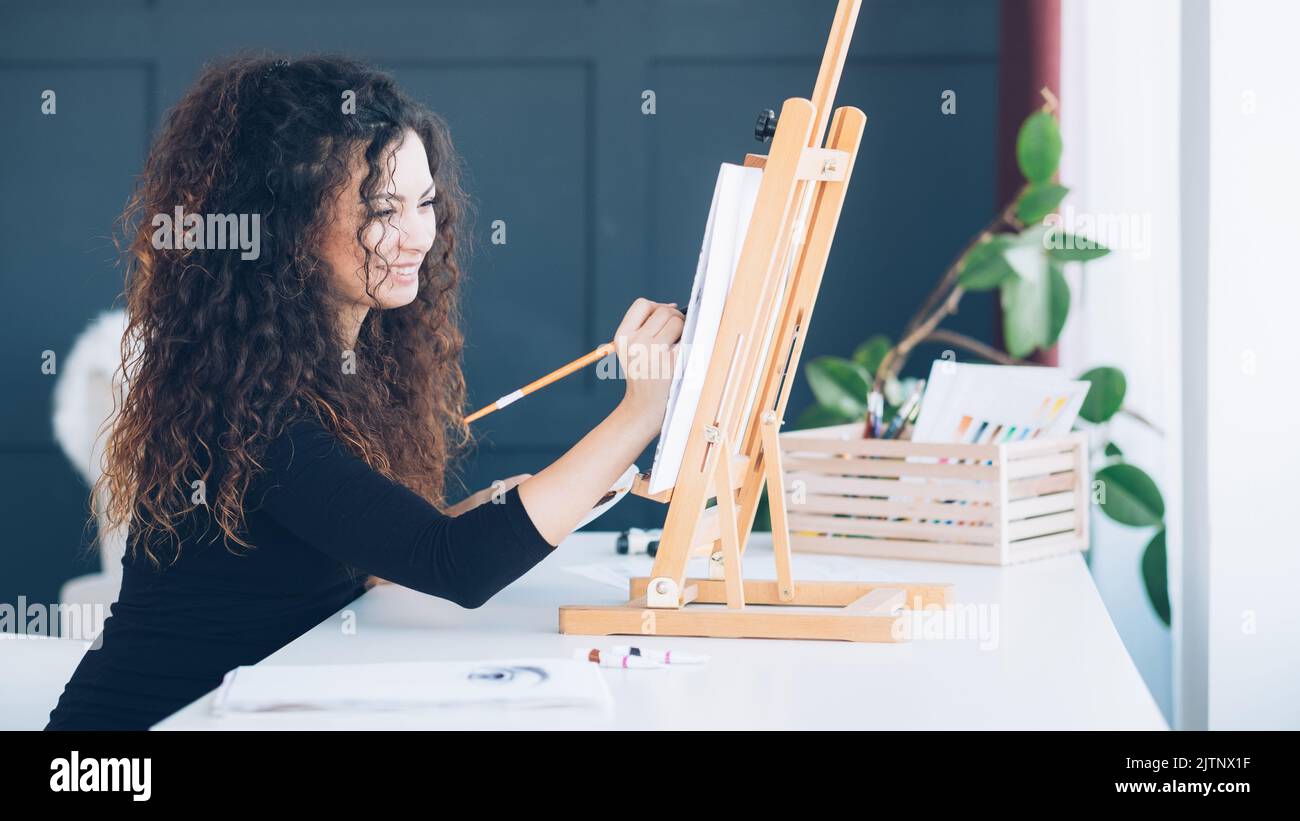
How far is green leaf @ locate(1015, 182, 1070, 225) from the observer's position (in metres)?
2.33

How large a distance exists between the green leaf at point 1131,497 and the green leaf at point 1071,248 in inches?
15.1

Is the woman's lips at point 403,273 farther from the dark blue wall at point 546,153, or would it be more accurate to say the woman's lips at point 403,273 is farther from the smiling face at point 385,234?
the dark blue wall at point 546,153

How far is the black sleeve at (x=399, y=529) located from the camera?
3.83ft

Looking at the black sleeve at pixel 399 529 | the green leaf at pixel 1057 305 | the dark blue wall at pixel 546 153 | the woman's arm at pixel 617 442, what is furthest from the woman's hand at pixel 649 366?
the dark blue wall at pixel 546 153

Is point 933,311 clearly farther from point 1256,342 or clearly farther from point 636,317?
point 636,317

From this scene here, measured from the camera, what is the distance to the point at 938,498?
163 centimetres

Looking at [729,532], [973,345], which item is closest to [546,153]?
[973,345]

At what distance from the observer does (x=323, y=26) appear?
9.48 ft

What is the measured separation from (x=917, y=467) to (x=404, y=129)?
2.54 ft

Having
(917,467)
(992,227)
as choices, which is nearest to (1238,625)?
(917,467)

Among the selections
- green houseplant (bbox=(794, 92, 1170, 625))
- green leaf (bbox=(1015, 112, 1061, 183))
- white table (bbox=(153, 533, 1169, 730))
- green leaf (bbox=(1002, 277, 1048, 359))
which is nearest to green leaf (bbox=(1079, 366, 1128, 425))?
green houseplant (bbox=(794, 92, 1170, 625))

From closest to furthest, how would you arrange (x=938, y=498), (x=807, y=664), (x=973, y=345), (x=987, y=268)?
1. (x=807, y=664)
2. (x=938, y=498)
3. (x=987, y=268)
4. (x=973, y=345)

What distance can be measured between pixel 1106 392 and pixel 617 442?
1.36 m

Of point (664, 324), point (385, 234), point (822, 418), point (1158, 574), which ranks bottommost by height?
point (1158, 574)
